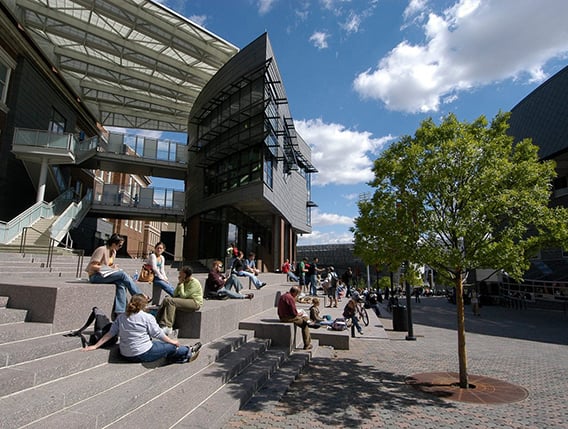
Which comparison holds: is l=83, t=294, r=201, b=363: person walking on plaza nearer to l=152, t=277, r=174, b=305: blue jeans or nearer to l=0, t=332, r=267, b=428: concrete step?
l=0, t=332, r=267, b=428: concrete step

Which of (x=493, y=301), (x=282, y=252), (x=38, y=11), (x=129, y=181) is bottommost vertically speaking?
(x=493, y=301)

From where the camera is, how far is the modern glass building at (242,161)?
21.7 meters

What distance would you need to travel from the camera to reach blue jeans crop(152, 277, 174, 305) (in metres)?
7.23

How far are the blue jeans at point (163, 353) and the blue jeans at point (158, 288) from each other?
7.38ft

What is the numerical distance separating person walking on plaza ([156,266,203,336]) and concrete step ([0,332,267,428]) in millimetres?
999

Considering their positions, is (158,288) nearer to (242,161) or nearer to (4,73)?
(242,161)

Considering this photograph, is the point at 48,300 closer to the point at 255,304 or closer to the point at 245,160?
the point at 255,304

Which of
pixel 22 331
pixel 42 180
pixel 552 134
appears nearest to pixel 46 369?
pixel 22 331

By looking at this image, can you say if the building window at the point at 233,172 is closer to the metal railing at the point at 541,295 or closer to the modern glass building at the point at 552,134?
the metal railing at the point at 541,295

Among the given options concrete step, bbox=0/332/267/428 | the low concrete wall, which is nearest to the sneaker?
concrete step, bbox=0/332/267/428

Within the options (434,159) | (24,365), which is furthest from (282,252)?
(24,365)

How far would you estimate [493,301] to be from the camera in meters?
30.7

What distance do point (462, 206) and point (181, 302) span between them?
18.9 ft

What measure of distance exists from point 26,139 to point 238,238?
13961 millimetres
